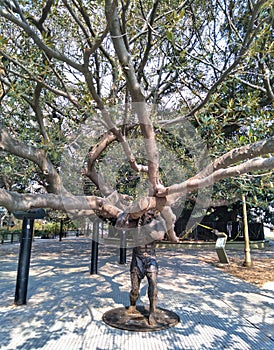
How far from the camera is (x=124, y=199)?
21.4 ft

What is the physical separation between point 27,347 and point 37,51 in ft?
16.7

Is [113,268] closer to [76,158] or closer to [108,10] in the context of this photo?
[76,158]

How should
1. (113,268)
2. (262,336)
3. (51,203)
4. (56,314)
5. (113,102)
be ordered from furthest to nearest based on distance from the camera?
(113,268)
(113,102)
(56,314)
(262,336)
(51,203)

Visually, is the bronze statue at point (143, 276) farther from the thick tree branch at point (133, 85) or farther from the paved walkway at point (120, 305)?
the thick tree branch at point (133, 85)

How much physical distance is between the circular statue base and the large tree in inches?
61.9

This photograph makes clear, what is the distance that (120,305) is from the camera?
5184mm

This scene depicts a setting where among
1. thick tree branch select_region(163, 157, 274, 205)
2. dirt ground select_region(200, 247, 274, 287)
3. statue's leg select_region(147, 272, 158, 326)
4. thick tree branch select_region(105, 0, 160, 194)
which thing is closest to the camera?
thick tree branch select_region(163, 157, 274, 205)

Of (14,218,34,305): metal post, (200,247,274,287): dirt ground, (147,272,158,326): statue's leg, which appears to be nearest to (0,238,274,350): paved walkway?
(14,218,34,305): metal post

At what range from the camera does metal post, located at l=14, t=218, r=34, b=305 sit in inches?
207

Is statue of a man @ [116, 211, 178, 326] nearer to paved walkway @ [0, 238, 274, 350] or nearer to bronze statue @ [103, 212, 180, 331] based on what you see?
bronze statue @ [103, 212, 180, 331]

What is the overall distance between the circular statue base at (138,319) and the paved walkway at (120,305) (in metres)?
0.10

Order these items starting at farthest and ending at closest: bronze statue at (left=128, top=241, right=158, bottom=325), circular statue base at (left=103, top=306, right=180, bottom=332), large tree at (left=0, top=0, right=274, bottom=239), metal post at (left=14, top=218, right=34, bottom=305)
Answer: metal post at (left=14, top=218, right=34, bottom=305)
bronze statue at (left=128, top=241, right=158, bottom=325)
circular statue base at (left=103, top=306, right=180, bottom=332)
large tree at (left=0, top=0, right=274, bottom=239)

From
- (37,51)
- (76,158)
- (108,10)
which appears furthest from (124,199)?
(108,10)

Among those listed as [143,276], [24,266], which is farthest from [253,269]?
[24,266]
